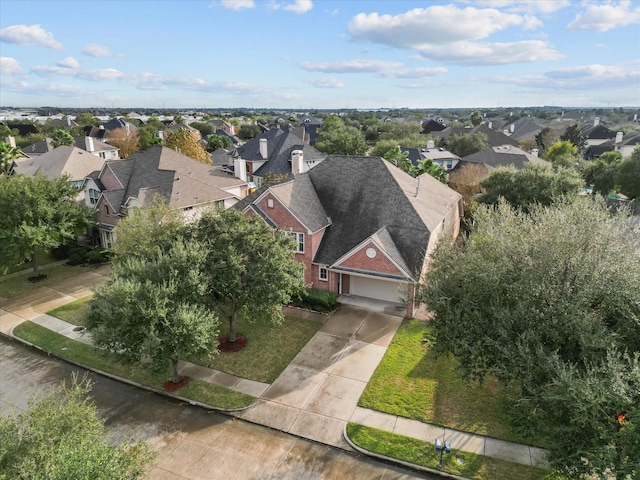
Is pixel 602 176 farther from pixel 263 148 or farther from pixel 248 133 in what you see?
pixel 248 133

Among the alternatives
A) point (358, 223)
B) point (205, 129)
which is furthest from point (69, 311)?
point (205, 129)

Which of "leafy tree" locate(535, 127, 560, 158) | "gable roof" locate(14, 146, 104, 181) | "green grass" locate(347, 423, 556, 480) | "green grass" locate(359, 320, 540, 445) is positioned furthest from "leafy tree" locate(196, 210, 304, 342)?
"leafy tree" locate(535, 127, 560, 158)

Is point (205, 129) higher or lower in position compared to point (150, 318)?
higher

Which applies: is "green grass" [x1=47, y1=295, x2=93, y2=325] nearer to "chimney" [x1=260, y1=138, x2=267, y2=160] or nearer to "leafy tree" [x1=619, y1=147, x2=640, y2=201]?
"chimney" [x1=260, y1=138, x2=267, y2=160]

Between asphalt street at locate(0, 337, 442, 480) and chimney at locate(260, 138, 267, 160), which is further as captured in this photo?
chimney at locate(260, 138, 267, 160)

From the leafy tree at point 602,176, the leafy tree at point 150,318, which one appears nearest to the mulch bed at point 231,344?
the leafy tree at point 150,318

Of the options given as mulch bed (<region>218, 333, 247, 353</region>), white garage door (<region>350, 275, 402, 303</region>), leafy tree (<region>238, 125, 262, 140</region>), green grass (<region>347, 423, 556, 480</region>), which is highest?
leafy tree (<region>238, 125, 262, 140</region>)
